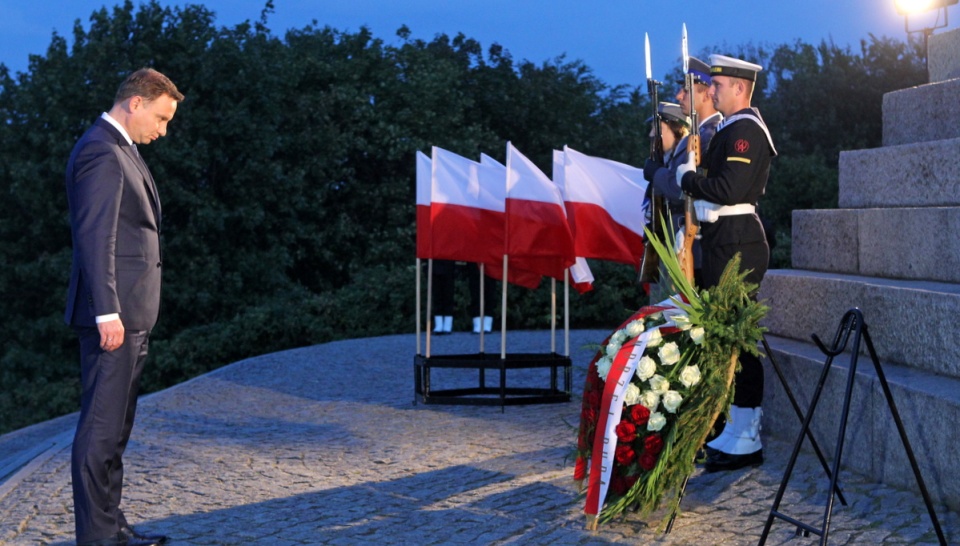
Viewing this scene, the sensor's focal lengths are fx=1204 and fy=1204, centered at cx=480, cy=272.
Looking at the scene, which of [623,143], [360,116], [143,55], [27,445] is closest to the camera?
[27,445]

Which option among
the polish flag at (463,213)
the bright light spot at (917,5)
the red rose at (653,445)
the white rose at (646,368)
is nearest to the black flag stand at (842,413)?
the red rose at (653,445)

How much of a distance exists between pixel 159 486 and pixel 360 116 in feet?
73.4

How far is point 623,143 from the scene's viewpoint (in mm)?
31344

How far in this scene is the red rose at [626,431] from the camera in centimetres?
545

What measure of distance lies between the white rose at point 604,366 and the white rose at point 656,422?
33 centimetres

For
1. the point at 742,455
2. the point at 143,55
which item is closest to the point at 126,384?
the point at 742,455

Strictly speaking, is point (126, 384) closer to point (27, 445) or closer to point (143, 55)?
point (27, 445)

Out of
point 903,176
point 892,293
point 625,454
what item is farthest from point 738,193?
point 903,176

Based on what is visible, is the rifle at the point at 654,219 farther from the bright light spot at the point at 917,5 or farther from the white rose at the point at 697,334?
the bright light spot at the point at 917,5

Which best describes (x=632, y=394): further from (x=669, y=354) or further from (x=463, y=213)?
(x=463, y=213)

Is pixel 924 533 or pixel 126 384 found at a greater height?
pixel 126 384

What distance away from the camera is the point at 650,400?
5430mm

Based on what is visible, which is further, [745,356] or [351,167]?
[351,167]

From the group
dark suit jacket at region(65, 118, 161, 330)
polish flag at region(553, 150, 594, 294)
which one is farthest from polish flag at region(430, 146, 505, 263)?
dark suit jacket at region(65, 118, 161, 330)
